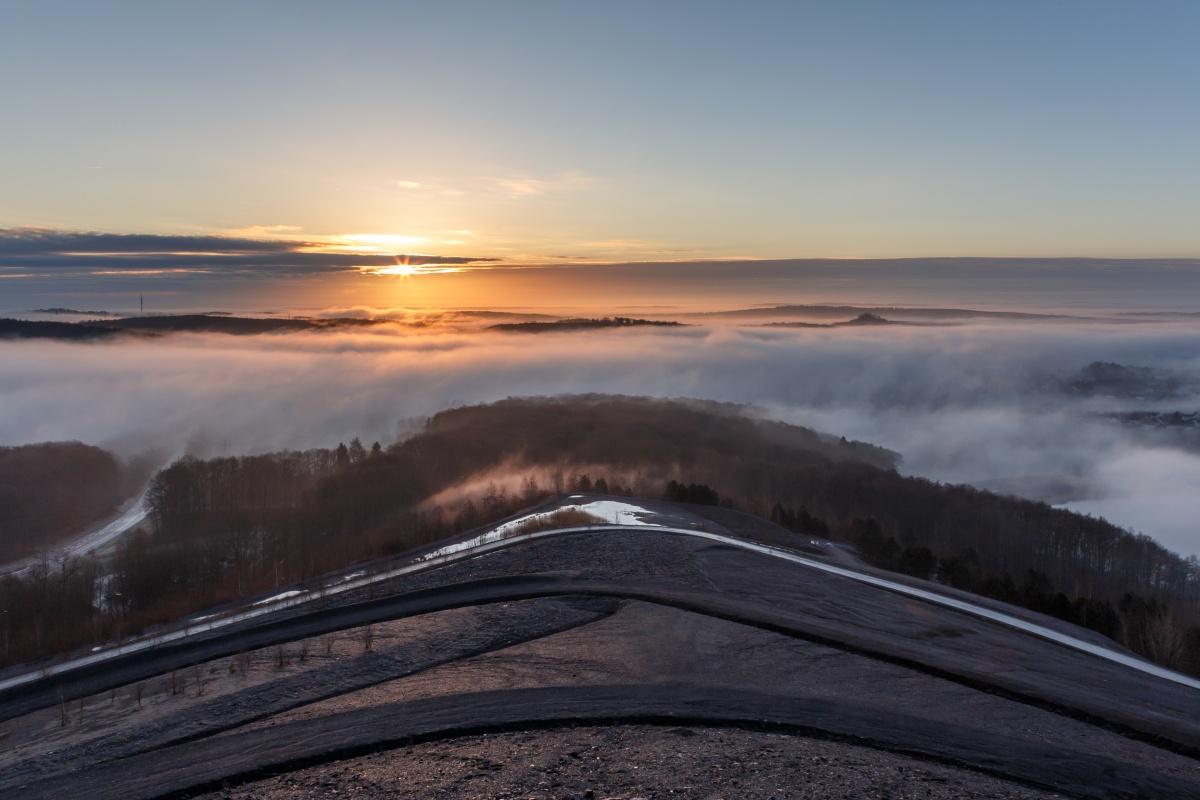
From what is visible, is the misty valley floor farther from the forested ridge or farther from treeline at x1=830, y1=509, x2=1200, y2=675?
the forested ridge

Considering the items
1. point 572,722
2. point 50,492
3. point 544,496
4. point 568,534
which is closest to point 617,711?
point 572,722

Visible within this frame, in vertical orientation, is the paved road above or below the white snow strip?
above

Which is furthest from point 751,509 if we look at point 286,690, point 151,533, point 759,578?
point 151,533

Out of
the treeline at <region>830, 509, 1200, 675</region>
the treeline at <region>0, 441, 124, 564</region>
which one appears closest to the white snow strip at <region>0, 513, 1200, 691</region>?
the treeline at <region>830, 509, 1200, 675</region>

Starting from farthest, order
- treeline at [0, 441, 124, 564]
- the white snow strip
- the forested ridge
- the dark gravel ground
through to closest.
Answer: treeline at [0, 441, 124, 564]
the forested ridge
the white snow strip
the dark gravel ground

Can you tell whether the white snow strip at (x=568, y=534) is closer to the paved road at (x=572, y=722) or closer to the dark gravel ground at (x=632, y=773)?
the paved road at (x=572, y=722)

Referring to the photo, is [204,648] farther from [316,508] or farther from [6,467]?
[6,467]

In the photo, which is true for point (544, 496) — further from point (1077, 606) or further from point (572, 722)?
point (572, 722)
